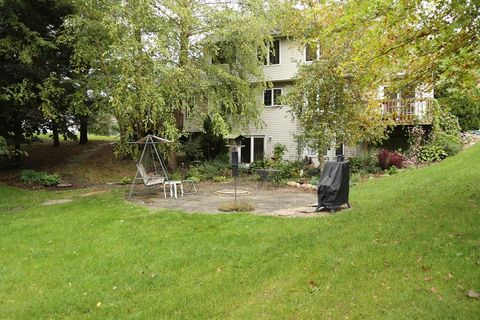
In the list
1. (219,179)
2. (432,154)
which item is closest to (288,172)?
(219,179)

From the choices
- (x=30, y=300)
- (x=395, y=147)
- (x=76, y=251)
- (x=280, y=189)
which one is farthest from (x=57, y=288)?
(x=395, y=147)

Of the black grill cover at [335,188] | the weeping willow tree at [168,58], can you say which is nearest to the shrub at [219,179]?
the weeping willow tree at [168,58]

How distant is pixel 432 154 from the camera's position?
647 inches

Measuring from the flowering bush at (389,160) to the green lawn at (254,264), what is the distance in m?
7.12

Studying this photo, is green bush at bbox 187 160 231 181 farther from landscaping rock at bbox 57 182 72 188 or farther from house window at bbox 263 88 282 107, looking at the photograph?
landscaping rock at bbox 57 182 72 188

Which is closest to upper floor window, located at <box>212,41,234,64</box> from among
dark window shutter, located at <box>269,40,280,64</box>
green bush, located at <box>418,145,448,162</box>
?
dark window shutter, located at <box>269,40,280,64</box>

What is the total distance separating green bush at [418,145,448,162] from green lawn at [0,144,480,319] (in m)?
7.97

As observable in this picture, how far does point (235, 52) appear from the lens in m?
17.8

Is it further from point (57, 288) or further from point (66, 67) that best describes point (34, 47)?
point (57, 288)

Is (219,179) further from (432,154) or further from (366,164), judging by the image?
(432,154)

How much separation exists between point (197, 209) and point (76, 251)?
3474 millimetres

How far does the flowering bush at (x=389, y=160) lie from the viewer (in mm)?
15945

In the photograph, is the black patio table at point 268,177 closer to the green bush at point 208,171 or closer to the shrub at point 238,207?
the green bush at point 208,171

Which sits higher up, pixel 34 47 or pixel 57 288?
pixel 34 47
